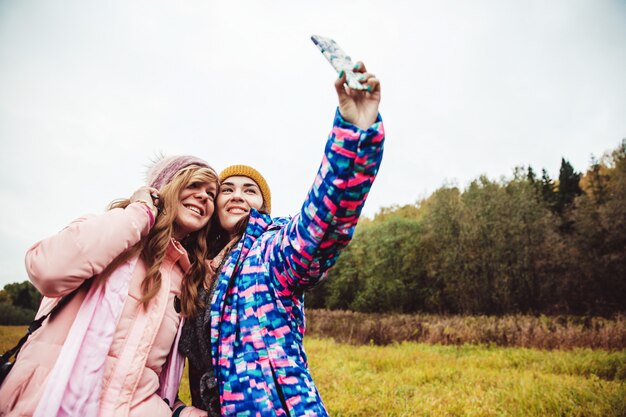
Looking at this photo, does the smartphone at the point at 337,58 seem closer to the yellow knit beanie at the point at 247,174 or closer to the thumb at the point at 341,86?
the thumb at the point at 341,86

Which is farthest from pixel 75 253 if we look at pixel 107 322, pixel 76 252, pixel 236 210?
pixel 236 210

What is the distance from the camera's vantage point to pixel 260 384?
129 cm

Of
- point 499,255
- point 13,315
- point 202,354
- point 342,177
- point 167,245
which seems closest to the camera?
point 342,177

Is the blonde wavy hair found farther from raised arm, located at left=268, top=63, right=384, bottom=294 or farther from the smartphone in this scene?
the smartphone

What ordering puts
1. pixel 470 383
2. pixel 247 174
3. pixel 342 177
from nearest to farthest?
pixel 342 177, pixel 247 174, pixel 470 383

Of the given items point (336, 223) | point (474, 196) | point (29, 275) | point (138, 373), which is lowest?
point (138, 373)

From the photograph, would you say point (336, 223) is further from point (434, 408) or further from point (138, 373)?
point (434, 408)

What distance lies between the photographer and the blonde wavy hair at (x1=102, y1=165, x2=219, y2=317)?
1562 mm

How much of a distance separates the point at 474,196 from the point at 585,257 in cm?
864

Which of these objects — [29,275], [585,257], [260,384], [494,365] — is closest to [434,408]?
[494,365]

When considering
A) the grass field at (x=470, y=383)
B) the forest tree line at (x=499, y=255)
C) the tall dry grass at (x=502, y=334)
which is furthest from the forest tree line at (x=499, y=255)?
the grass field at (x=470, y=383)

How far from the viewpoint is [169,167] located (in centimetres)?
214

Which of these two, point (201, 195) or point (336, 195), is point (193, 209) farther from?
point (336, 195)

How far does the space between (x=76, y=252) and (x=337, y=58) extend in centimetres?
125
